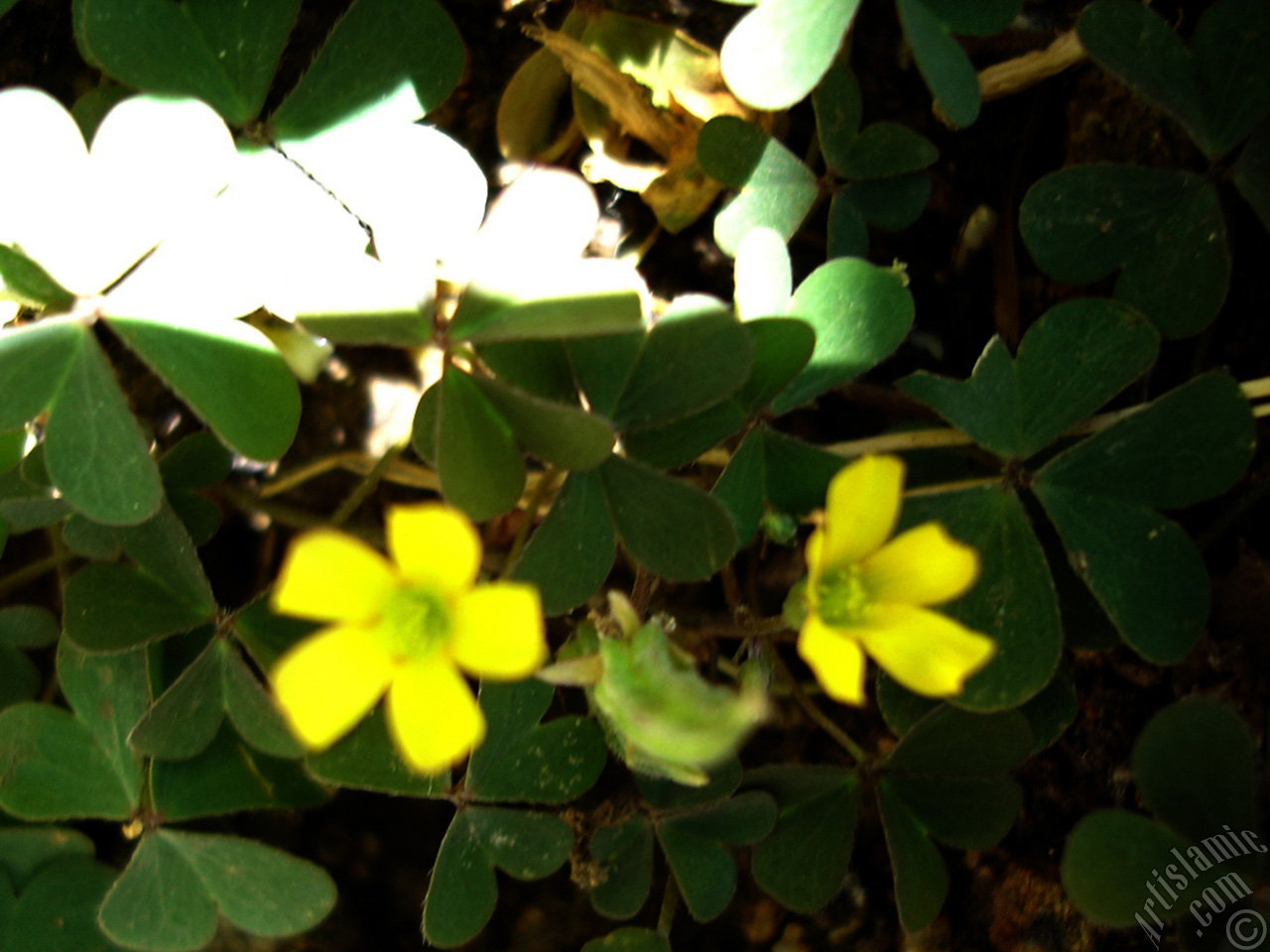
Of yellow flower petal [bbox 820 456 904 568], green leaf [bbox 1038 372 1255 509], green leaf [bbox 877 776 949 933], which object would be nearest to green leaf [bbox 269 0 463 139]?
yellow flower petal [bbox 820 456 904 568]

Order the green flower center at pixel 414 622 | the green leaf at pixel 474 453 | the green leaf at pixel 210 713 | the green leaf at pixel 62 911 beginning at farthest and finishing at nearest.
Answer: the green leaf at pixel 62 911 → the green leaf at pixel 210 713 → the green leaf at pixel 474 453 → the green flower center at pixel 414 622

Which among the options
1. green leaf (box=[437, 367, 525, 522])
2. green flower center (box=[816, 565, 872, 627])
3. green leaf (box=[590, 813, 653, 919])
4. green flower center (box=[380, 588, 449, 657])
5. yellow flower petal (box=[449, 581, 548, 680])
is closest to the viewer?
yellow flower petal (box=[449, 581, 548, 680])

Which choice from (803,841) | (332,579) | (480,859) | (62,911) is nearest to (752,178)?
(332,579)

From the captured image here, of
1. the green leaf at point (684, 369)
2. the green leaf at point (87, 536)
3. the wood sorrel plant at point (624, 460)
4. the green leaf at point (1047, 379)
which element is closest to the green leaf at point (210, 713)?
the wood sorrel plant at point (624, 460)

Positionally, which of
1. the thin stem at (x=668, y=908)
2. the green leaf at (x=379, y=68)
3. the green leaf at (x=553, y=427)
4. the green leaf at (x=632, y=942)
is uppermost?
the green leaf at (x=379, y=68)

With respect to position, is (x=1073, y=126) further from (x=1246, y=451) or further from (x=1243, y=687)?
(x=1243, y=687)

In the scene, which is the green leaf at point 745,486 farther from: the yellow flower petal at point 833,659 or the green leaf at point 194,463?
the green leaf at point 194,463

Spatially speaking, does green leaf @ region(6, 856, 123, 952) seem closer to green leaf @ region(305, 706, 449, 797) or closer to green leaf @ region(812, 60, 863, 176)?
green leaf @ region(305, 706, 449, 797)

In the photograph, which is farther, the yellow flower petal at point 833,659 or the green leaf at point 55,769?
the green leaf at point 55,769
